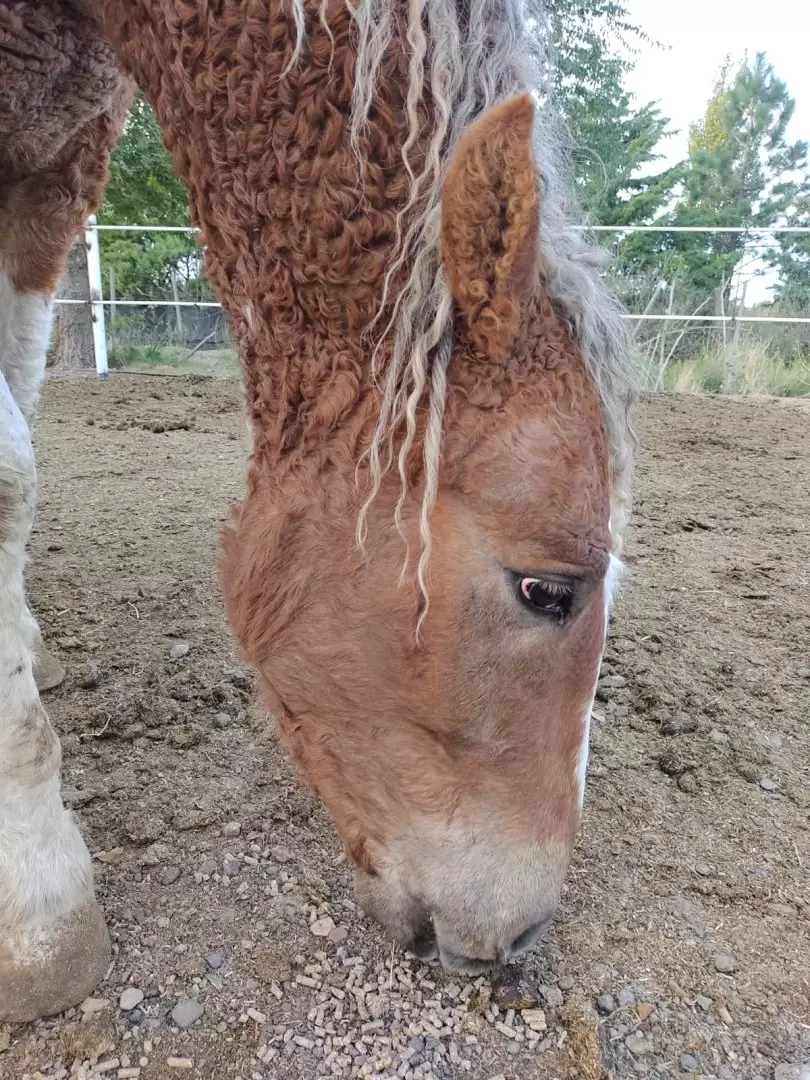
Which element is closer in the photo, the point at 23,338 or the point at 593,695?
the point at 593,695

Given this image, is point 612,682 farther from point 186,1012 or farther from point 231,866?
point 186,1012

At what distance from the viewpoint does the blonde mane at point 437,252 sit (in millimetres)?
1357

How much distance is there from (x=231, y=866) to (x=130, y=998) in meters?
0.41

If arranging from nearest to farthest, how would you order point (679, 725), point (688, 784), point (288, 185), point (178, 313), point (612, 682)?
1. point (288, 185)
2. point (688, 784)
3. point (679, 725)
4. point (612, 682)
5. point (178, 313)

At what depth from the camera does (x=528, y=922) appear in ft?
4.87

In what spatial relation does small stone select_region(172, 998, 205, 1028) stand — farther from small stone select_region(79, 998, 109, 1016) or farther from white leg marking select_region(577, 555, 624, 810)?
white leg marking select_region(577, 555, 624, 810)

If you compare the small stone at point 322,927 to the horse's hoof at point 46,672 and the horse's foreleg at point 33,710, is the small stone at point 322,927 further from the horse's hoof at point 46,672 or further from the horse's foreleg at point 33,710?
the horse's hoof at point 46,672

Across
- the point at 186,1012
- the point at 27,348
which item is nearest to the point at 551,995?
the point at 186,1012

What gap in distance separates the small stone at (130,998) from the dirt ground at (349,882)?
0.04ft

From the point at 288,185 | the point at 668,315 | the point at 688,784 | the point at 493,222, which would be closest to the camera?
the point at 493,222

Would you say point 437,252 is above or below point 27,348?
above

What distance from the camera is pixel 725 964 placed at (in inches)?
68.1

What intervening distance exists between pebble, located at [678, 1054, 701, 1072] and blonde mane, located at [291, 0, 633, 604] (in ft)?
3.77

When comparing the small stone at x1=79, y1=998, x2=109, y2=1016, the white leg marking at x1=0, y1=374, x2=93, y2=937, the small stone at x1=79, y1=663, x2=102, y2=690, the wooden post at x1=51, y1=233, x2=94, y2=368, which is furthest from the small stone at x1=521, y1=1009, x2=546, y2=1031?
the wooden post at x1=51, y1=233, x2=94, y2=368
